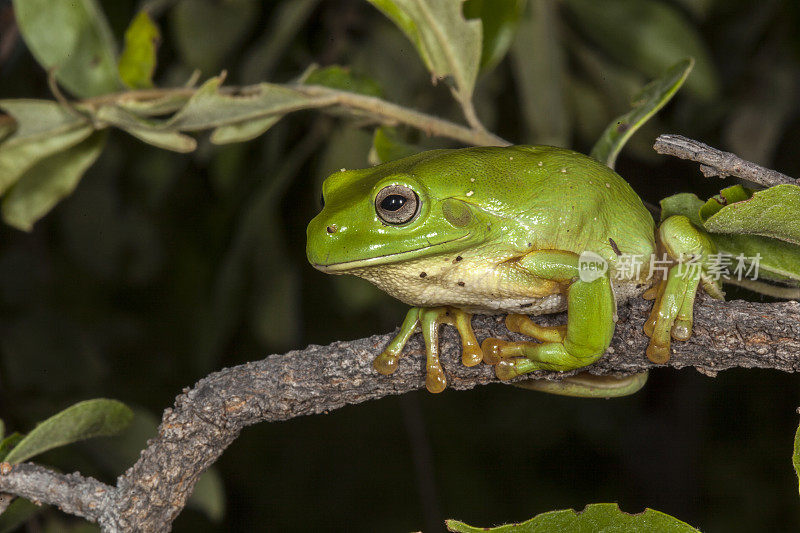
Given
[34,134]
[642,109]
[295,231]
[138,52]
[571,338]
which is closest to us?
[571,338]

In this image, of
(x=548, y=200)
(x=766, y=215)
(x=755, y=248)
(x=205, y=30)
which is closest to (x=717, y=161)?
(x=766, y=215)

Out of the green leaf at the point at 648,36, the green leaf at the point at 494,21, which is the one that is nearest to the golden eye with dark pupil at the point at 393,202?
the green leaf at the point at 494,21

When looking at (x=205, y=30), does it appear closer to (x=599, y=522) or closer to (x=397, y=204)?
(x=397, y=204)

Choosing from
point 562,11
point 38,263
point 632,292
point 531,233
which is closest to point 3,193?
point 38,263

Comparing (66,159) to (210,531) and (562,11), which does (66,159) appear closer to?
(562,11)

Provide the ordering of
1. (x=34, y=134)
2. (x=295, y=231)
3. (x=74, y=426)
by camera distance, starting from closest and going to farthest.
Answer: (x=74, y=426) < (x=34, y=134) < (x=295, y=231)

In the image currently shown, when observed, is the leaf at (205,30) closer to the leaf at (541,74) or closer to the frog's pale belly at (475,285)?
the leaf at (541,74)

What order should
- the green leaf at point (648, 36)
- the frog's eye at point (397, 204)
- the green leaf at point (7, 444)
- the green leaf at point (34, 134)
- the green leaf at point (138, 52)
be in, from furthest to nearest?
the green leaf at point (648, 36) < the green leaf at point (138, 52) < the green leaf at point (34, 134) < the green leaf at point (7, 444) < the frog's eye at point (397, 204)
